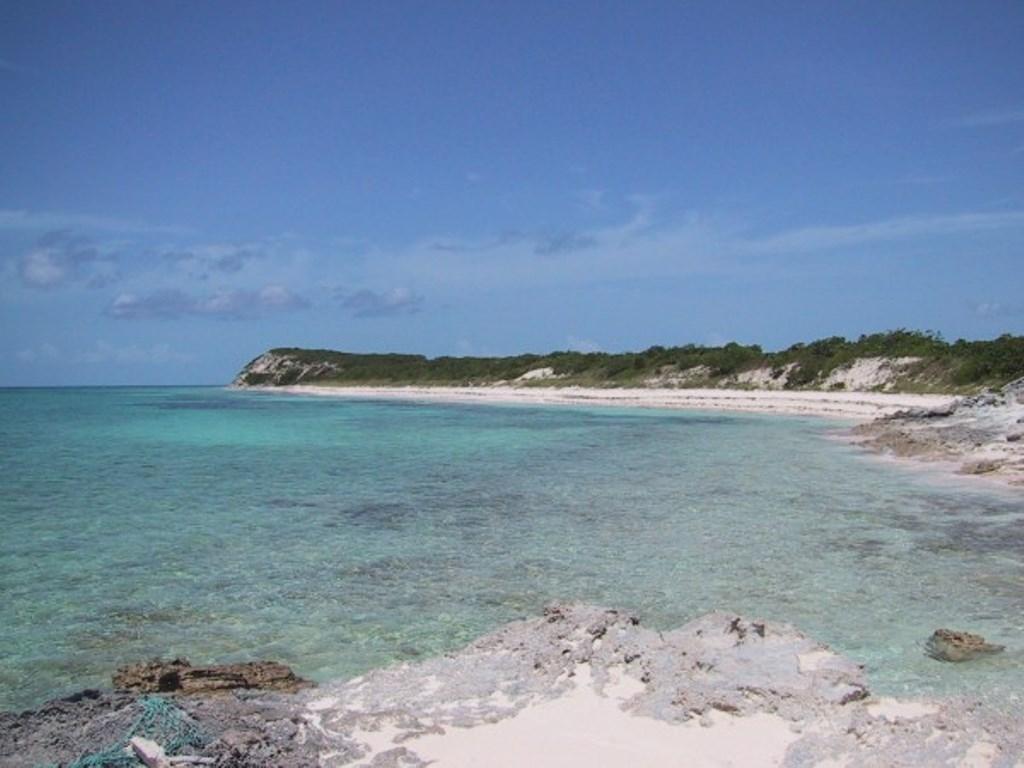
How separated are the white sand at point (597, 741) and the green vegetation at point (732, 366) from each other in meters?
43.5

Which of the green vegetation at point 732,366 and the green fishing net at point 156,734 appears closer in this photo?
the green fishing net at point 156,734

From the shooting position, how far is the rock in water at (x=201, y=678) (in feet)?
19.8

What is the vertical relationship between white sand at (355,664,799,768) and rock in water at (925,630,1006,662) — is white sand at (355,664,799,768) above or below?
above

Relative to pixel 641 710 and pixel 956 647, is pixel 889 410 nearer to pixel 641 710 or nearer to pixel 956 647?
pixel 956 647

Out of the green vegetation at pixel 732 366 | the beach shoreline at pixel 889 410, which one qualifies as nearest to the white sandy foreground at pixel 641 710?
the beach shoreline at pixel 889 410

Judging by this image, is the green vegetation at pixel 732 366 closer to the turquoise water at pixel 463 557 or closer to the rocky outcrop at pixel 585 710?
the turquoise water at pixel 463 557

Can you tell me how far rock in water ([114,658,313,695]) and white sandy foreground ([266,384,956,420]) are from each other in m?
34.7

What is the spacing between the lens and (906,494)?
1580 centimetres

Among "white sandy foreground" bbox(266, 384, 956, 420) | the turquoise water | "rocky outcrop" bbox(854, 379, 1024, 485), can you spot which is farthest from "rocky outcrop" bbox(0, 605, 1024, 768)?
"white sandy foreground" bbox(266, 384, 956, 420)

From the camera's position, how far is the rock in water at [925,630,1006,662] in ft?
22.1

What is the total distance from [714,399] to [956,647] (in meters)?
49.7

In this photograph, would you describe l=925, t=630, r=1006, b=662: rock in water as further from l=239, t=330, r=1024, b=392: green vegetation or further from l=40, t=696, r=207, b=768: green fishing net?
l=239, t=330, r=1024, b=392: green vegetation

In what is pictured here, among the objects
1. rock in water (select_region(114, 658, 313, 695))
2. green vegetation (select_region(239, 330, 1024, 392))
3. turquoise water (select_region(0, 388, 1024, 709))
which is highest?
green vegetation (select_region(239, 330, 1024, 392))

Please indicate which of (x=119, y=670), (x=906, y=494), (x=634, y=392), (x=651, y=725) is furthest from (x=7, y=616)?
(x=634, y=392)
